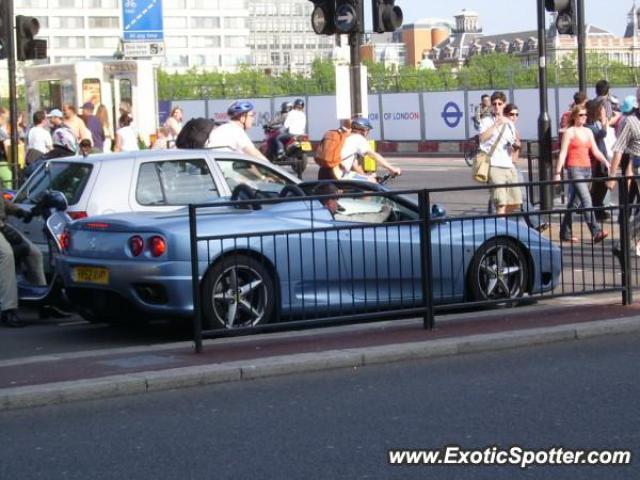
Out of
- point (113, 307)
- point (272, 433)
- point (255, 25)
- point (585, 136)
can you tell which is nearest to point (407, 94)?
point (585, 136)

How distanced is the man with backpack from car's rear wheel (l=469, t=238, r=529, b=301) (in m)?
4.82

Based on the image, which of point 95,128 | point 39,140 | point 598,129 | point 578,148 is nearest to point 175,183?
point 578,148

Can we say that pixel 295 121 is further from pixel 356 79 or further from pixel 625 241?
pixel 625 241

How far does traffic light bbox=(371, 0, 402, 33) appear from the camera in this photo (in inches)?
619

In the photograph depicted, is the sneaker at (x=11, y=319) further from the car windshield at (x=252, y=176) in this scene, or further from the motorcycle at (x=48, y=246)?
the car windshield at (x=252, y=176)

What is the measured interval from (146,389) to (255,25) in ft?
604

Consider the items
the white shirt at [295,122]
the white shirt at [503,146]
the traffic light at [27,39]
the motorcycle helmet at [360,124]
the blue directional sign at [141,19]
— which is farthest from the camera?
the white shirt at [295,122]

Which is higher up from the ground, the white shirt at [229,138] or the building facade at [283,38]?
the building facade at [283,38]

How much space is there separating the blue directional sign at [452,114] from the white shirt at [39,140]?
2296 centimetres

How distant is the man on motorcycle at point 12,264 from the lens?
11633 millimetres

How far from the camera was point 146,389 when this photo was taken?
28.1 feet

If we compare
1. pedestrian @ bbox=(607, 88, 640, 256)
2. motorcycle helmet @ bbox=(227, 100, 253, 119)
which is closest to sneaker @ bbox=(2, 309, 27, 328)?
motorcycle helmet @ bbox=(227, 100, 253, 119)

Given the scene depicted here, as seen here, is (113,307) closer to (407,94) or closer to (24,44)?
(24,44)

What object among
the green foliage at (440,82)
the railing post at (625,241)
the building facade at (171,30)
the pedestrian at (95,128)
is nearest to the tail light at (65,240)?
the railing post at (625,241)
